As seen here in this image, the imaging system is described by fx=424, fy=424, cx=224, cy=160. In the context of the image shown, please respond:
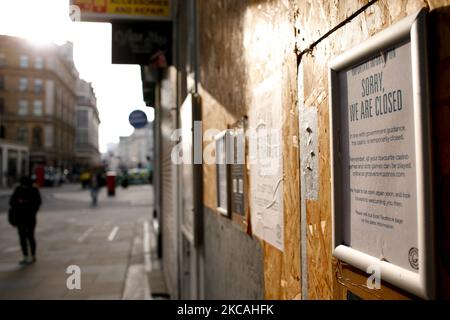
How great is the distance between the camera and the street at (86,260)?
6766 mm

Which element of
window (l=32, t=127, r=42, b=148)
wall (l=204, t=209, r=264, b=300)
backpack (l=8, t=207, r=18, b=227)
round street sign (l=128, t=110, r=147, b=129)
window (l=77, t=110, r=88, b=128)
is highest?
window (l=77, t=110, r=88, b=128)

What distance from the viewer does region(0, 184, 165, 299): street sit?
677 centimetres

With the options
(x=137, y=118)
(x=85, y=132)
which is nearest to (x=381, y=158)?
(x=137, y=118)

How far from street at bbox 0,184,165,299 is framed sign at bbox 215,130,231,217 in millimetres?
4291

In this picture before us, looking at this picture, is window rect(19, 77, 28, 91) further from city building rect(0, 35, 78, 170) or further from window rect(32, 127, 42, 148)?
window rect(32, 127, 42, 148)

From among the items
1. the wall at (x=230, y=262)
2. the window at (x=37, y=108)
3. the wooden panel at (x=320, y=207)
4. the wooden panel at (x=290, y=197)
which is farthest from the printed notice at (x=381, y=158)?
the window at (x=37, y=108)

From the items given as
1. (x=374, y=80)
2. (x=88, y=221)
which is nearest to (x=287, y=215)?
(x=374, y=80)

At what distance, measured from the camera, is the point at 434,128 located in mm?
796

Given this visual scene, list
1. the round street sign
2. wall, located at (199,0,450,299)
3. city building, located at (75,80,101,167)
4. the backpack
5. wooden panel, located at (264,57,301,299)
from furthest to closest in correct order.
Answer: city building, located at (75,80,101,167)
the round street sign
the backpack
wooden panel, located at (264,57,301,299)
wall, located at (199,0,450,299)

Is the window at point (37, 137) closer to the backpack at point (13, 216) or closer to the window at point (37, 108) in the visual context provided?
the window at point (37, 108)

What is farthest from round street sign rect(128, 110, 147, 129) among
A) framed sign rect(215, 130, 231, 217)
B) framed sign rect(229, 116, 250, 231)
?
framed sign rect(229, 116, 250, 231)

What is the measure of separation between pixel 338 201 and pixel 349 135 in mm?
184

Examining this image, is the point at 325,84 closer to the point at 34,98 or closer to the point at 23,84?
the point at 23,84

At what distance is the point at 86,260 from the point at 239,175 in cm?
771
